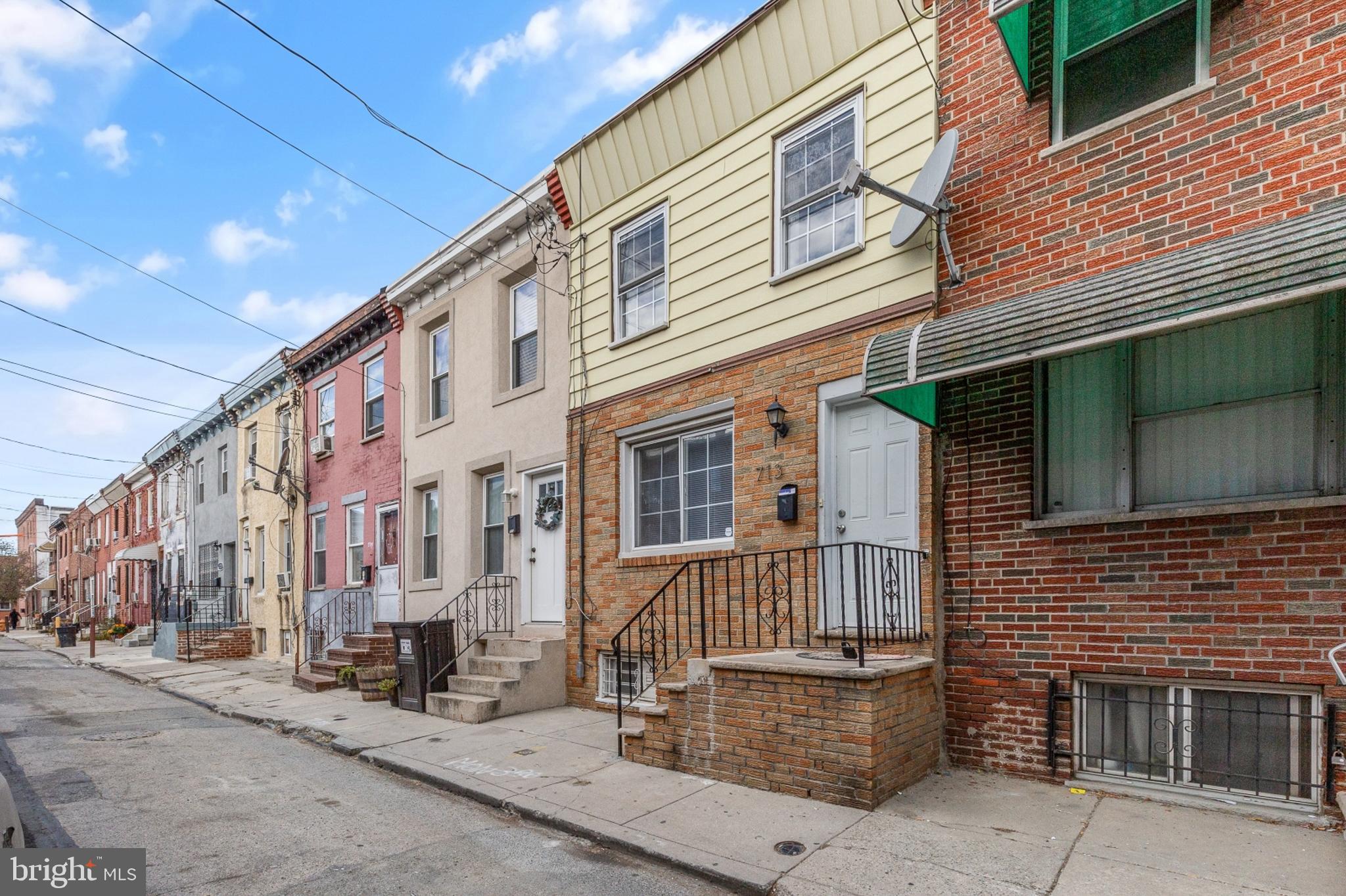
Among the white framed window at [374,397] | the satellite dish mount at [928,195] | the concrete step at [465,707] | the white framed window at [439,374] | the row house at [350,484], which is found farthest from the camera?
the white framed window at [374,397]

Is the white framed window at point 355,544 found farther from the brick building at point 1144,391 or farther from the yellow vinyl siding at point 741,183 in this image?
the brick building at point 1144,391

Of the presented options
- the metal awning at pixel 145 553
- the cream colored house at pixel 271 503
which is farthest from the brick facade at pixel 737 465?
the metal awning at pixel 145 553

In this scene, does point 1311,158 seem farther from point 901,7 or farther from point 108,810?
point 108,810

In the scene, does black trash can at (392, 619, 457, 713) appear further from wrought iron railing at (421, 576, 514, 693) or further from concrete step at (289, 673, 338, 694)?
concrete step at (289, 673, 338, 694)

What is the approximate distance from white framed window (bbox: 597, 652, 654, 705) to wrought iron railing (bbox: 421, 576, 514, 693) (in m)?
Answer: 1.93

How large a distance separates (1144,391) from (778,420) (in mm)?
2970

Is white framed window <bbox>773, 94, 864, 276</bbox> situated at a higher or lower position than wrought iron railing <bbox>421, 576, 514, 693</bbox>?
higher

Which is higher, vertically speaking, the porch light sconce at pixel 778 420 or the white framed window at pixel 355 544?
the porch light sconce at pixel 778 420

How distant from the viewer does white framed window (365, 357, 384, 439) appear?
49.4ft

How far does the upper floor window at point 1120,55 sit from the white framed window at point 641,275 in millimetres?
4345

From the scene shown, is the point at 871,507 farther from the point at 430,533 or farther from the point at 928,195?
the point at 430,533

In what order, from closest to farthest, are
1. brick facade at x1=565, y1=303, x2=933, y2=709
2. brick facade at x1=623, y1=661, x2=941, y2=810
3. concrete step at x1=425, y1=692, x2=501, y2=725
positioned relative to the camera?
brick facade at x1=623, y1=661, x2=941, y2=810 → brick facade at x1=565, y1=303, x2=933, y2=709 → concrete step at x1=425, y1=692, x2=501, y2=725

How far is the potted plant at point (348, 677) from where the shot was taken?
12.1 metres

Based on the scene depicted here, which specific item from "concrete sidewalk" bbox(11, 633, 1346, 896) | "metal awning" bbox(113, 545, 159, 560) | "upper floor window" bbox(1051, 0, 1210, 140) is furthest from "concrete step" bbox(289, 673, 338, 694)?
"metal awning" bbox(113, 545, 159, 560)
